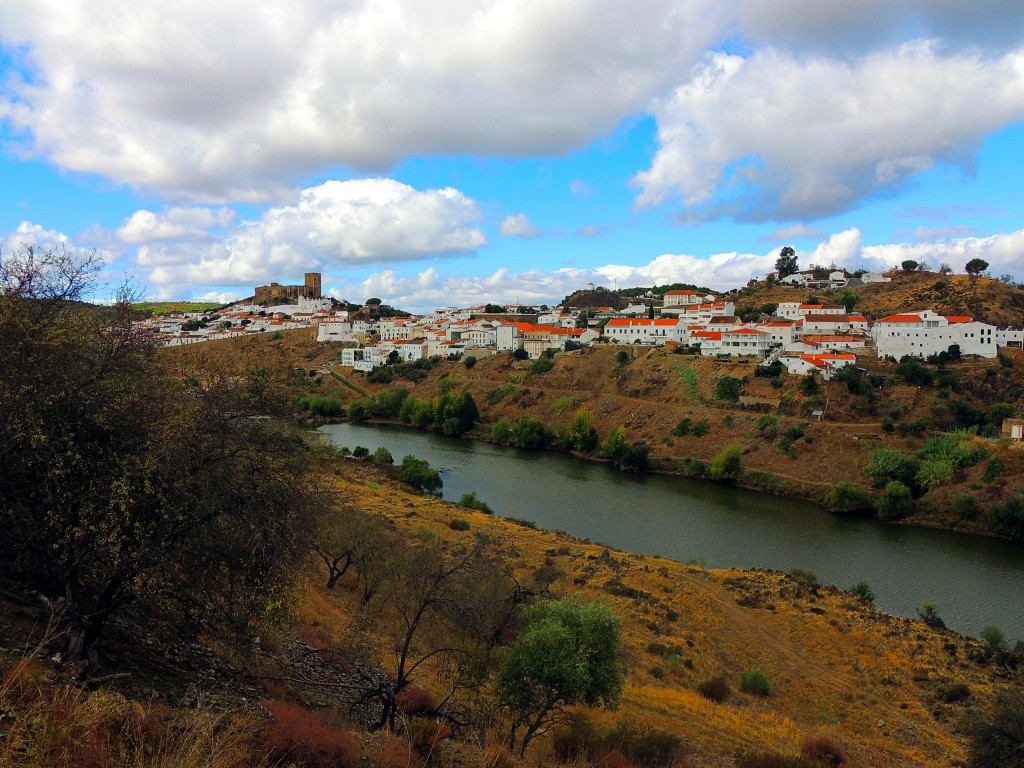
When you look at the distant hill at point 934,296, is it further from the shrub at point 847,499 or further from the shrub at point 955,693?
the shrub at point 955,693

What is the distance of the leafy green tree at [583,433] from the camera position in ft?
156

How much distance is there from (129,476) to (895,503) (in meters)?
36.2

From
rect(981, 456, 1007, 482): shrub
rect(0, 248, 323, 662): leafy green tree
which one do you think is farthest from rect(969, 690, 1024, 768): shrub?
rect(981, 456, 1007, 482): shrub

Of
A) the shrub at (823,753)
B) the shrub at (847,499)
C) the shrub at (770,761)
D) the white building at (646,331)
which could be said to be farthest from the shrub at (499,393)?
the shrub at (770,761)

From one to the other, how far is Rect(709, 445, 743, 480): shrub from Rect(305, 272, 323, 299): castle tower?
115 metres

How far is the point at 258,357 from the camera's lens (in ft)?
25.0

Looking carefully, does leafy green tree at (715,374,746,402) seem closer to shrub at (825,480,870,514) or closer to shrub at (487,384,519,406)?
shrub at (825,480,870,514)

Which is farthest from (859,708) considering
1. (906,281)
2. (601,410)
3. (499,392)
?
(906,281)

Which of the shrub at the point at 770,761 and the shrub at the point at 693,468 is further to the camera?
the shrub at the point at 693,468

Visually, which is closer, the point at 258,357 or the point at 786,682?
the point at 258,357

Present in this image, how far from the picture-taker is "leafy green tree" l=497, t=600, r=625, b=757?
311 inches

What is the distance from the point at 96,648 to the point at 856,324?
66.6 meters

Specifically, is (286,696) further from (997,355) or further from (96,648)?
(997,355)

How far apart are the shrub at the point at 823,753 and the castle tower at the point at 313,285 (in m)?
138
